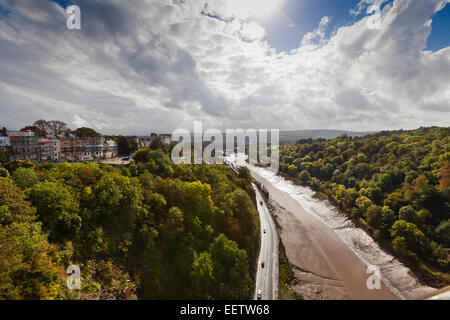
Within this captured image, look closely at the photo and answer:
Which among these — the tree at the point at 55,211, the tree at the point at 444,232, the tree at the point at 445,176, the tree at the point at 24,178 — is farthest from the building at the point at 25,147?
the tree at the point at 445,176

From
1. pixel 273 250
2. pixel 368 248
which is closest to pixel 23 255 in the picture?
pixel 273 250

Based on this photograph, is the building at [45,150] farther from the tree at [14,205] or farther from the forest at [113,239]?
the tree at [14,205]

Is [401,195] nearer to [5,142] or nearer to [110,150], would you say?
[110,150]

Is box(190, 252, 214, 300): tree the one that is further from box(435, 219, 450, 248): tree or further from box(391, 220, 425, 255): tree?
box(435, 219, 450, 248): tree

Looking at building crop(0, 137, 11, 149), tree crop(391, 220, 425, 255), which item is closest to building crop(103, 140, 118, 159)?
building crop(0, 137, 11, 149)

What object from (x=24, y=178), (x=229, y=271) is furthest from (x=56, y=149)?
(x=229, y=271)

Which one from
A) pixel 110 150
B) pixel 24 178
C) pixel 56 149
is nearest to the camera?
pixel 24 178
